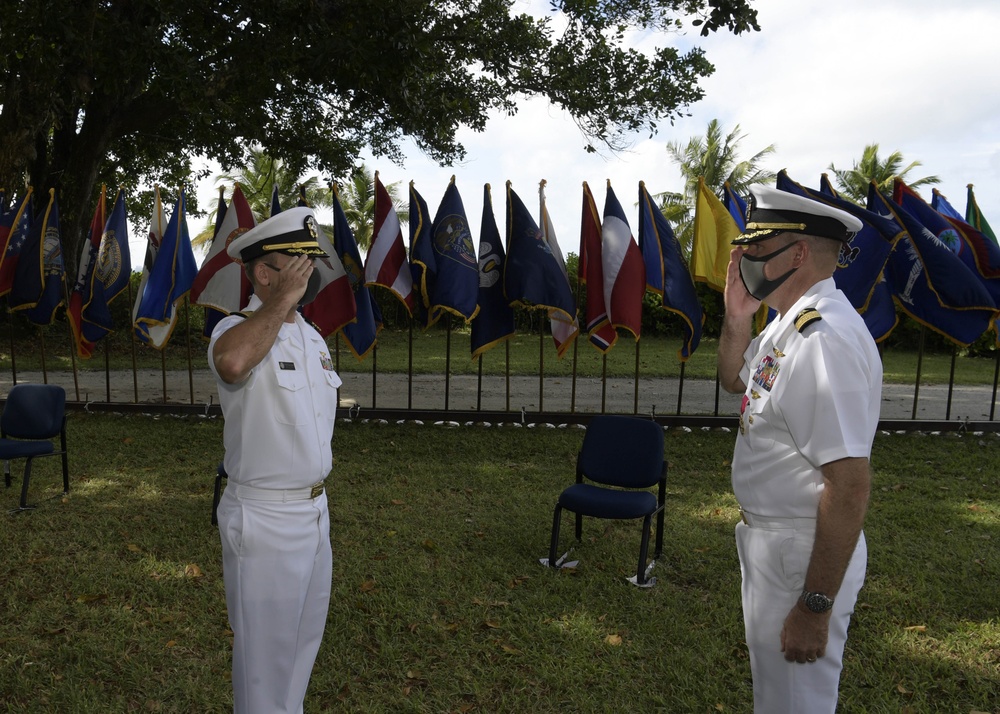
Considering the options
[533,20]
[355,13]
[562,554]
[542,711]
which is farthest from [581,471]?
[533,20]

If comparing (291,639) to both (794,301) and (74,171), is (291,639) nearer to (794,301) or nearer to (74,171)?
(794,301)

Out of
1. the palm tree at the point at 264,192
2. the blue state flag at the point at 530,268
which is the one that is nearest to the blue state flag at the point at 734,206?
the blue state flag at the point at 530,268

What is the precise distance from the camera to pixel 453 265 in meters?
9.12

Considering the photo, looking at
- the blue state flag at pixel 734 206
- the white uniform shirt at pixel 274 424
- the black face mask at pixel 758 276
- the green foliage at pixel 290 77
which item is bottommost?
the white uniform shirt at pixel 274 424

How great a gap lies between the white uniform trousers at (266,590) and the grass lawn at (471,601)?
111 centimetres

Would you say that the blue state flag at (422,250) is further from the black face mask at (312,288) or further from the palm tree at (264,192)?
the palm tree at (264,192)

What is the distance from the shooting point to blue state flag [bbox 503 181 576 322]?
30.0 feet

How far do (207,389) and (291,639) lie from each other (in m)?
12.1

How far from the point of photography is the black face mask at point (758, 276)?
2.62 m

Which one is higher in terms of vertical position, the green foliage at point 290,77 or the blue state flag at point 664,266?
the green foliage at point 290,77

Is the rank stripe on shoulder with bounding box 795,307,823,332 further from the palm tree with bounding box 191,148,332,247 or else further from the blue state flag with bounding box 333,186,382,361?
the palm tree with bounding box 191,148,332,247

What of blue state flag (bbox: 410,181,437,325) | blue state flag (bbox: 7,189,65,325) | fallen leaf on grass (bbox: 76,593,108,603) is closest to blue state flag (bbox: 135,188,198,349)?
blue state flag (bbox: 7,189,65,325)

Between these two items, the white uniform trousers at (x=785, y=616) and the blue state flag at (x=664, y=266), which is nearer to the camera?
the white uniform trousers at (x=785, y=616)

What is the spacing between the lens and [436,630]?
462 centimetres
